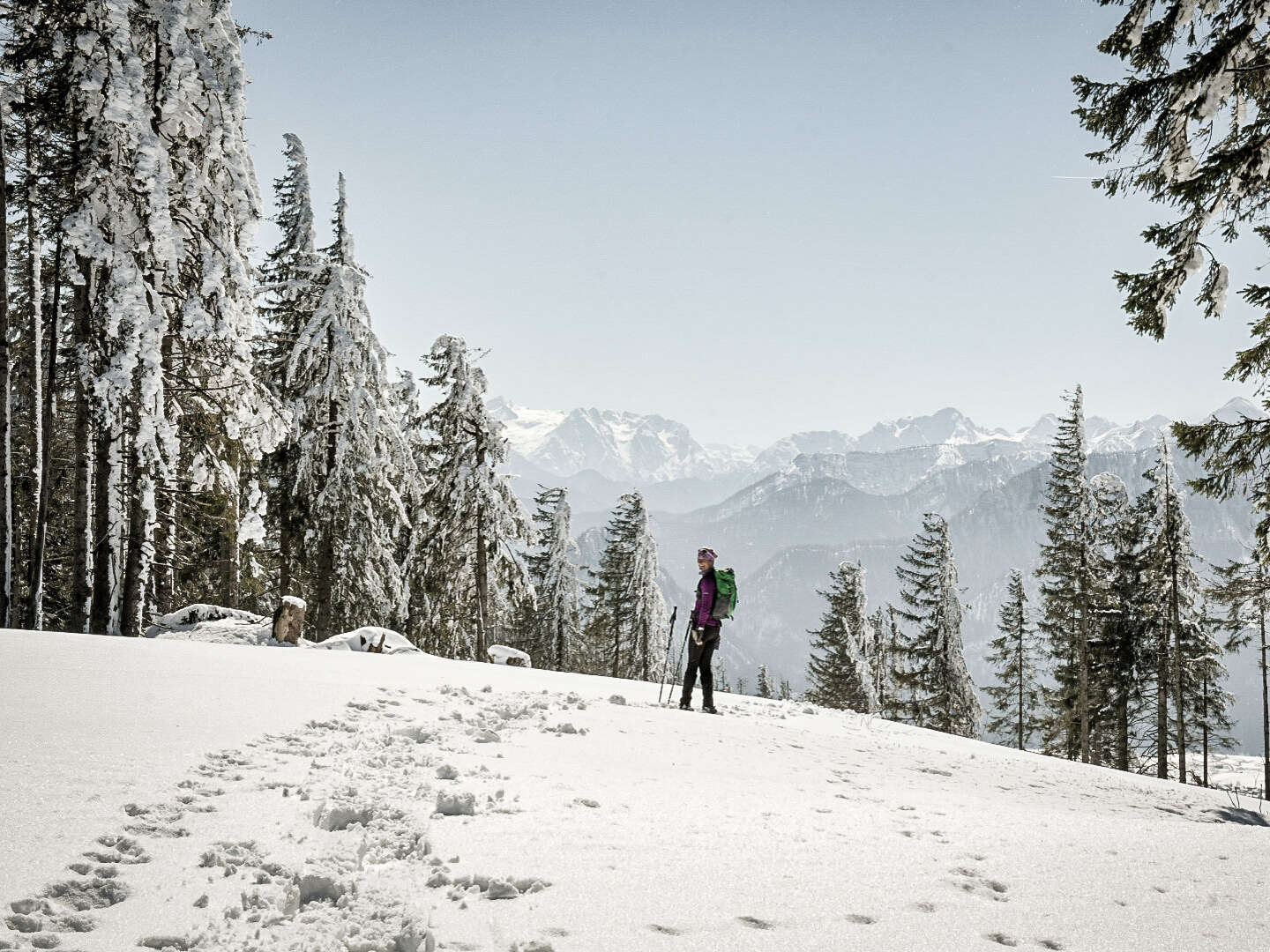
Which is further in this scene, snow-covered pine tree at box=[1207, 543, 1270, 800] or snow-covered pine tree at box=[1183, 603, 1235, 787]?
snow-covered pine tree at box=[1183, 603, 1235, 787]

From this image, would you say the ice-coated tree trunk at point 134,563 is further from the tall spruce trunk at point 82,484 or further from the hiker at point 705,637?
the hiker at point 705,637

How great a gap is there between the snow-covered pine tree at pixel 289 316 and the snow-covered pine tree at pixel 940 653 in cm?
2701

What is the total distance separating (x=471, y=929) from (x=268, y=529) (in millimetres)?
18305

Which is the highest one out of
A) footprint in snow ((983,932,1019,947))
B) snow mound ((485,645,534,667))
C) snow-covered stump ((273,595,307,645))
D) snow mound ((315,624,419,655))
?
snow-covered stump ((273,595,307,645))

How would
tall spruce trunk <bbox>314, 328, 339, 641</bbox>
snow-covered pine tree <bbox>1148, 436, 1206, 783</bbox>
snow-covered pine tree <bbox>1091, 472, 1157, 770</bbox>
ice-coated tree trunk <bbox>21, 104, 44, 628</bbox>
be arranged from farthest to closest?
snow-covered pine tree <bbox>1091, 472, 1157, 770</bbox>, snow-covered pine tree <bbox>1148, 436, 1206, 783</bbox>, tall spruce trunk <bbox>314, 328, 339, 641</bbox>, ice-coated tree trunk <bbox>21, 104, 44, 628</bbox>

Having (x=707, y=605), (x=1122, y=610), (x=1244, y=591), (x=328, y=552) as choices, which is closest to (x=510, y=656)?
(x=328, y=552)

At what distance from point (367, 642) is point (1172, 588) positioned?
28601 millimetres

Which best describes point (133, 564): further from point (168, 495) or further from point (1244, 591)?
point (1244, 591)

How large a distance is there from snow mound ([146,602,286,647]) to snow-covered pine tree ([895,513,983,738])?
94.2ft

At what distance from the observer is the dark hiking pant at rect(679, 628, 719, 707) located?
988 cm

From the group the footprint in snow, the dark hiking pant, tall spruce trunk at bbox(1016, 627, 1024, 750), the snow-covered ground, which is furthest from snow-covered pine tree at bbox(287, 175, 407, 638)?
tall spruce trunk at bbox(1016, 627, 1024, 750)

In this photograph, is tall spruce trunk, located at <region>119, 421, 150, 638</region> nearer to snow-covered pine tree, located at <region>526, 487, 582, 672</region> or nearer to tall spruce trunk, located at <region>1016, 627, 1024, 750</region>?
snow-covered pine tree, located at <region>526, 487, 582, 672</region>

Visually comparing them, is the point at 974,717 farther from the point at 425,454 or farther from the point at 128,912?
the point at 128,912

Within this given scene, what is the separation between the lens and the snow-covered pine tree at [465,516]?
21656 mm
